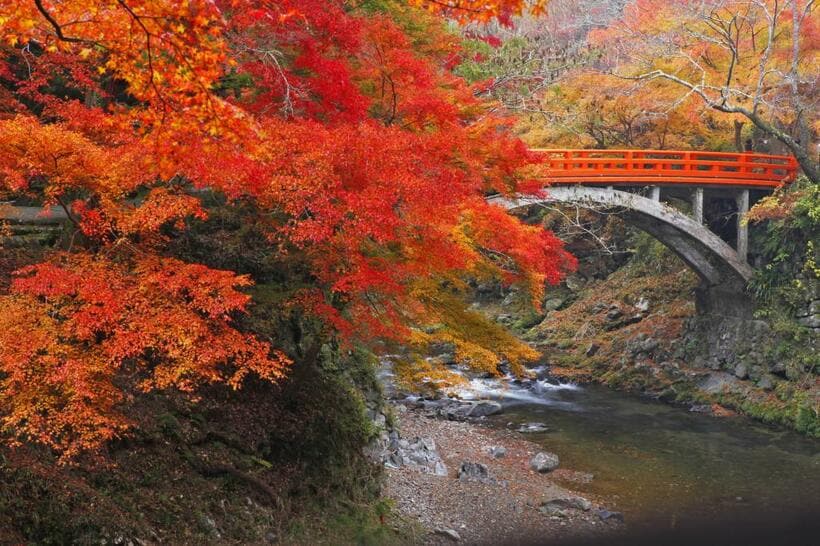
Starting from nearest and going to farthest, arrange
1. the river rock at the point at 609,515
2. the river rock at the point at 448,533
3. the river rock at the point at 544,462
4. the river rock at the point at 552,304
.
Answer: the river rock at the point at 448,533 < the river rock at the point at 609,515 < the river rock at the point at 544,462 < the river rock at the point at 552,304

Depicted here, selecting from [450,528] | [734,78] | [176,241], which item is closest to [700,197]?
[734,78]

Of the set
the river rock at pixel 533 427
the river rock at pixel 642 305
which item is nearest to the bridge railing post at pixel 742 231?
the river rock at pixel 642 305

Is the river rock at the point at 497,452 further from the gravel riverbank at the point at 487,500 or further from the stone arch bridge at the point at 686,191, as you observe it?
the stone arch bridge at the point at 686,191

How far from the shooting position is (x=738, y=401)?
1892 cm

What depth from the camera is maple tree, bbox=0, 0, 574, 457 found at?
6105 mm

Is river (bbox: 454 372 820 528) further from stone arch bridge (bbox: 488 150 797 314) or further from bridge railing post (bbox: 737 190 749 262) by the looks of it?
bridge railing post (bbox: 737 190 749 262)

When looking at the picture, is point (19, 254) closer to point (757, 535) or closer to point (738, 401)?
point (757, 535)

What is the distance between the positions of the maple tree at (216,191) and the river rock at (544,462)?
434 centimetres

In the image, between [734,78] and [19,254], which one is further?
[734,78]

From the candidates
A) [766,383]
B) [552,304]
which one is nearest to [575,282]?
[552,304]

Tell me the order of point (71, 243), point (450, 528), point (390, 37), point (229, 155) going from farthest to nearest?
point (450, 528), point (390, 37), point (71, 243), point (229, 155)

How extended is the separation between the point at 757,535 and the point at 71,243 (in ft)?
35.9

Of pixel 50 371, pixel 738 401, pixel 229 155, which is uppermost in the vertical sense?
pixel 229 155

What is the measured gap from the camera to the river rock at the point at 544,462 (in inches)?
558
